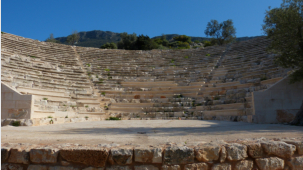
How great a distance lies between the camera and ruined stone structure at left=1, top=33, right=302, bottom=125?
737 cm

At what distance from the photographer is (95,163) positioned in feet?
7.48

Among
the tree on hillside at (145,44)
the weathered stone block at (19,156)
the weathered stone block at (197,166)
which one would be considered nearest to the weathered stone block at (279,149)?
the weathered stone block at (197,166)

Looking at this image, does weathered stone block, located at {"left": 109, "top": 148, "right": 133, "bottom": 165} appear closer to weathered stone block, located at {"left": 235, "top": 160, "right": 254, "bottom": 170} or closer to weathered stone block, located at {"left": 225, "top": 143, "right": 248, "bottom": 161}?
weathered stone block, located at {"left": 225, "top": 143, "right": 248, "bottom": 161}

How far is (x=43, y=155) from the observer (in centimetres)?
234

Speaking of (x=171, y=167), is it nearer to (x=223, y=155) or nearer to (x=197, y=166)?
(x=197, y=166)

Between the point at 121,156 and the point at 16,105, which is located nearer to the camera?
the point at 121,156

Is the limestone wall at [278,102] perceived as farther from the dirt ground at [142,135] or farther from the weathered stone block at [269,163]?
the weathered stone block at [269,163]

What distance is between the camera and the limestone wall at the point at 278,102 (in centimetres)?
627

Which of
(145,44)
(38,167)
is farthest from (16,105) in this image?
(145,44)

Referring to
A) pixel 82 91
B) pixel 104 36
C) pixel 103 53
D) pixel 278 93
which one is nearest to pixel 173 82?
pixel 82 91

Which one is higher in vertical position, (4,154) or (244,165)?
(4,154)

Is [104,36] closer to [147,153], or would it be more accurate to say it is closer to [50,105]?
[50,105]

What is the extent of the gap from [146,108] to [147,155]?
6.46 metres

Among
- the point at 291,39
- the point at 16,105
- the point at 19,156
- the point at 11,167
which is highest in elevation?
the point at 291,39
